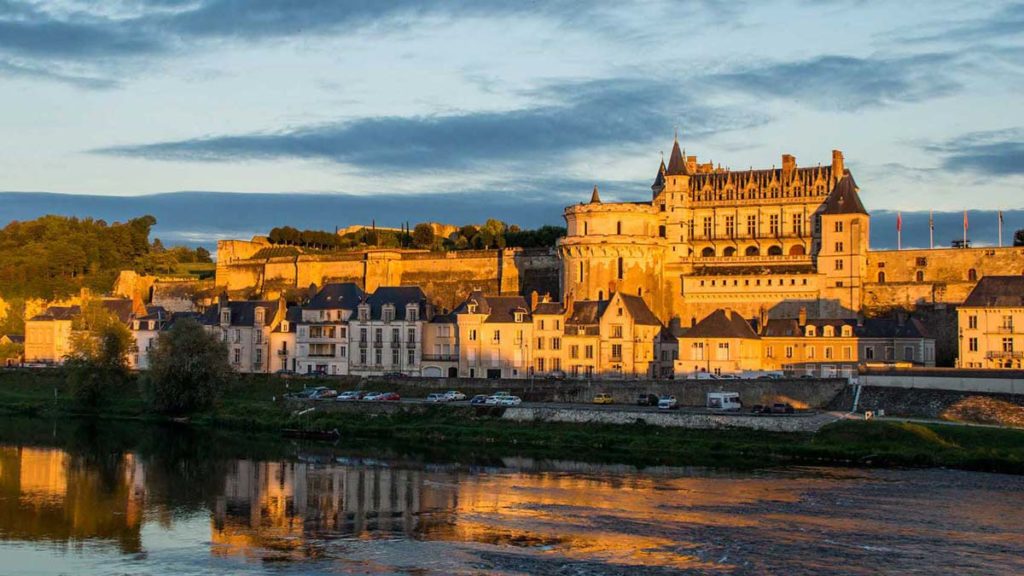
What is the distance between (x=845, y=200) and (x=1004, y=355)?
13.6 metres

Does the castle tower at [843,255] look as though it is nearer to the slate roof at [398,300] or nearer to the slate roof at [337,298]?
the slate roof at [398,300]

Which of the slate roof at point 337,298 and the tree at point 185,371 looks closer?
the tree at point 185,371

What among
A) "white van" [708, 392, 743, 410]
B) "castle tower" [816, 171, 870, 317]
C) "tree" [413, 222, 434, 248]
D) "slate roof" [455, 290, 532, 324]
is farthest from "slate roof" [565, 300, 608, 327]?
"tree" [413, 222, 434, 248]

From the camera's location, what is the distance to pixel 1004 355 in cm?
5109

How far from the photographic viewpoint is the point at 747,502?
31734 millimetres

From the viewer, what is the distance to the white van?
4744 centimetres

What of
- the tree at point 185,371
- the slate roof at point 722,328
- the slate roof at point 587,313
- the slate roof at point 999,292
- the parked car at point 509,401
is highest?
the slate roof at point 999,292

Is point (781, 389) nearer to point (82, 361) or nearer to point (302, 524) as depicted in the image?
point (302, 524)

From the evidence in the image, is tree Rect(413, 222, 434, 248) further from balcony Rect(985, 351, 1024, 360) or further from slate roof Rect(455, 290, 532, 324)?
balcony Rect(985, 351, 1024, 360)

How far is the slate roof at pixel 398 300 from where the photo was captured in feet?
199

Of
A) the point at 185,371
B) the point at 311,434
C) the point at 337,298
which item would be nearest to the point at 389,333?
the point at 337,298

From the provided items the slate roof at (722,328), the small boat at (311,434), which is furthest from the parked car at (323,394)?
the slate roof at (722,328)

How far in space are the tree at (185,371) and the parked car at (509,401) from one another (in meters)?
12.7

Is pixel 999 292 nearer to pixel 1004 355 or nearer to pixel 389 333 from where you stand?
pixel 1004 355
